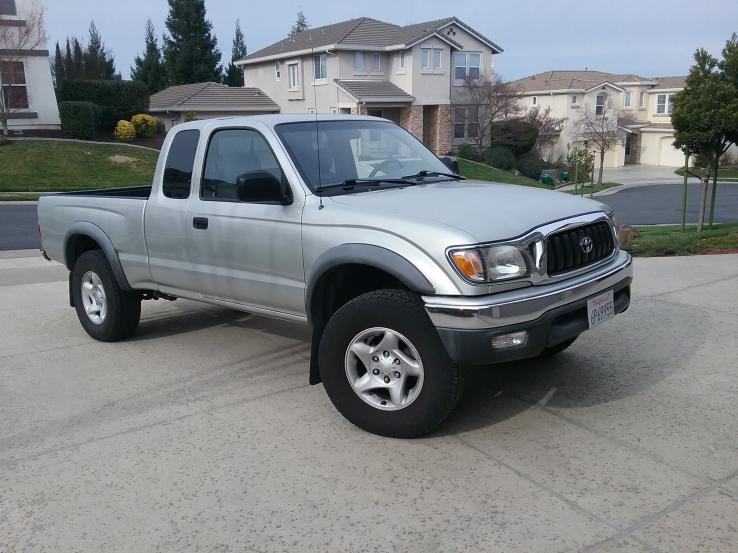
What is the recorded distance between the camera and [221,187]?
5250 millimetres

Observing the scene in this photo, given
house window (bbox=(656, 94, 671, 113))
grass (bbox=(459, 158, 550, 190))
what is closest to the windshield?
grass (bbox=(459, 158, 550, 190))

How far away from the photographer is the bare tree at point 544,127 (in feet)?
155

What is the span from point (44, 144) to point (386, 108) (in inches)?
779

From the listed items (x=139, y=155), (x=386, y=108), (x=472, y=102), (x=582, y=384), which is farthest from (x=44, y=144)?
(x=582, y=384)

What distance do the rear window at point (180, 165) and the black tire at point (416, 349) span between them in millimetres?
1976

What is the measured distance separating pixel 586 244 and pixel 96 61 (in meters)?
55.1

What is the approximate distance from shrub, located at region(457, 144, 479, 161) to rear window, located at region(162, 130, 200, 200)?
37.7m

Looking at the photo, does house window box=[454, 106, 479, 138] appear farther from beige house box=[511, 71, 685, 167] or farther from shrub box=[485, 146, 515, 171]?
beige house box=[511, 71, 685, 167]

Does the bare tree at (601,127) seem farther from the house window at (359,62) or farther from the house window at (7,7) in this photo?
the house window at (7,7)

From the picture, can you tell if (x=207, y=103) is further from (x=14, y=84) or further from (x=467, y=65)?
(x=467, y=65)

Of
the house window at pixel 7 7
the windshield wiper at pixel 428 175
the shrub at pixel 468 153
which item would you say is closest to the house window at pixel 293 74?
the shrub at pixel 468 153

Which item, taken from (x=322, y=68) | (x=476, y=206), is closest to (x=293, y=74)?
(x=322, y=68)

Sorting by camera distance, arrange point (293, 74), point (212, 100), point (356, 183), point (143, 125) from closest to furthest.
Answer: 1. point (356, 183)
2. point (143, 125)
3. point (212, 100)
4. point (293, 74)

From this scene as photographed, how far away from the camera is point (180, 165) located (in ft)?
18.3
